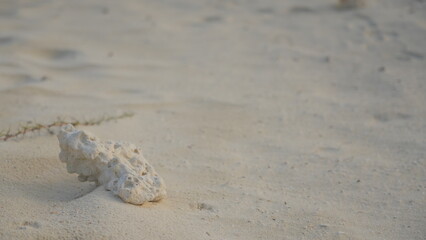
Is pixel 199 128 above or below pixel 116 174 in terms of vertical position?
below

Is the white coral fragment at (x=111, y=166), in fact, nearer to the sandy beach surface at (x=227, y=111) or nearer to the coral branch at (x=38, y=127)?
the sandy beach surface at (x=227, y=111)

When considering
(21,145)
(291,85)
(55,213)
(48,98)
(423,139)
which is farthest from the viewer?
(291,85)

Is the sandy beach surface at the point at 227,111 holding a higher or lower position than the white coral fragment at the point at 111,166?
lower

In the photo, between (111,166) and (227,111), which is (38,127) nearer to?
(111,166)

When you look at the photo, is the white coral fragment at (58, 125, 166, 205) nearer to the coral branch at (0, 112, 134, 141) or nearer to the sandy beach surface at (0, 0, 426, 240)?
the sandy beach surface at (0, 0, 426, 240)

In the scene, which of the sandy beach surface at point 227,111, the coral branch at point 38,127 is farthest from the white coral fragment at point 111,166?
the coral branch at point 38,127

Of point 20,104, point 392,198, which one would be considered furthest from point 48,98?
point 392,198

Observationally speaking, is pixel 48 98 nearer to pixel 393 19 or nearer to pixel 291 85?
pixel 291 85
